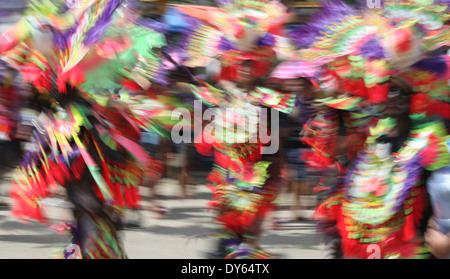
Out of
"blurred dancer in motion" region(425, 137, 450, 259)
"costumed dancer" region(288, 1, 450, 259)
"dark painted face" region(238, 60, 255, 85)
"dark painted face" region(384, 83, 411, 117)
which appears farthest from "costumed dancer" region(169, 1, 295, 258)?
"blurred dancer in motion" region(425, 137, 450, 259)

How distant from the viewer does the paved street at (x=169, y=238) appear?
3957 millimetres

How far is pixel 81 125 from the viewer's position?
113 inches

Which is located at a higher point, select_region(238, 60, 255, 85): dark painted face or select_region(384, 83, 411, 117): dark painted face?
select_region(238, 60, 255, 85): dark painted face

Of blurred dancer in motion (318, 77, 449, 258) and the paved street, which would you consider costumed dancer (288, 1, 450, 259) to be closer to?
blurred dancer in motion (318, 77, 449, 258)

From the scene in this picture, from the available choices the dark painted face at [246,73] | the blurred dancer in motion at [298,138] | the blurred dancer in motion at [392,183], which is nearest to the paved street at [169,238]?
the blurred dancer in motion at [298,138]

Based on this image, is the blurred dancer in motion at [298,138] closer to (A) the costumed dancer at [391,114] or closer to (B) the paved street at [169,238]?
(B) the paved street at [169,238]

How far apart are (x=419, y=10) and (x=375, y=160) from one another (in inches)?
24.4

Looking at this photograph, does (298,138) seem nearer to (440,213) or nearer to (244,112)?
(244,112)

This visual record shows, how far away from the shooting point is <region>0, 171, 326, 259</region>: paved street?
3957 mm

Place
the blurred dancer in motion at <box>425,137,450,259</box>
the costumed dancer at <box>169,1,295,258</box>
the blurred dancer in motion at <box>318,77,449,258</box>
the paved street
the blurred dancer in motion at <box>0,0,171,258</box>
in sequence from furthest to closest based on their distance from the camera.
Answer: the paved street, the costumed dancer at <box>169,1,295,258</box>, the blurred dancer in motion at <box>0,0,171,258</box>, the blurred dancer in motion at <box>318,77,449,258</box>, the blurred dancer in motion at <box>425,137,450,259</box>

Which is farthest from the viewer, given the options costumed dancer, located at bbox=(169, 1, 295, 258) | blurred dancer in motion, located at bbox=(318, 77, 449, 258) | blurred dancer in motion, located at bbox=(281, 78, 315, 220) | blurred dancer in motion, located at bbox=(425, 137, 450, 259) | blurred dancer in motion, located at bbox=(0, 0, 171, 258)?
blurred dancer in motion, located at bbox=(281, 78, 315, 220)

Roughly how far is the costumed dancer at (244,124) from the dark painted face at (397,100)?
0.51 meters

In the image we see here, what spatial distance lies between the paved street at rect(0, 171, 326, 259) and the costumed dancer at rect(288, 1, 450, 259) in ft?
2.72

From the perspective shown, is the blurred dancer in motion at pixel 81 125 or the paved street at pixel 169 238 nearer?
the blurred dancer in motion at pixel 81 125
